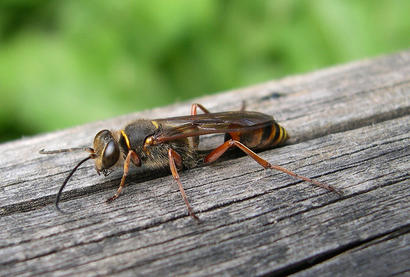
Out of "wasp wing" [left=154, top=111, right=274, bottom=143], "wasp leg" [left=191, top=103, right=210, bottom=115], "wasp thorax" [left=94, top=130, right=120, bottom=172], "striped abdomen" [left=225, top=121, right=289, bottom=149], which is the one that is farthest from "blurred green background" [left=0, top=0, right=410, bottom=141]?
"wasp thorax" [left=94, top=130, right=120, bottom=172]

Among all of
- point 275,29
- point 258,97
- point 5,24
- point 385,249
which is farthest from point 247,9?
point 385,249

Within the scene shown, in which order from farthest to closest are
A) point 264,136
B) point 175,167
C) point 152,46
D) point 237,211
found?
point 152,46, point 264,136, point 175,167, point 237,211

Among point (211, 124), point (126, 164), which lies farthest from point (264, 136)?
point (126, 164)

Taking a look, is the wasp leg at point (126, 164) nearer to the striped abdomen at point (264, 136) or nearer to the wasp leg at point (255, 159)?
the wasp leg at point (255, 159)

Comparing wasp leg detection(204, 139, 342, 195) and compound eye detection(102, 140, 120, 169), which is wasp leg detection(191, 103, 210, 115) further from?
compound eye detection(102, 140, 120, 169)

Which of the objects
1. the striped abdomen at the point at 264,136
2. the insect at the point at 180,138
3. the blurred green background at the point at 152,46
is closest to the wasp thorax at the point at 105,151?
the insect at the point at 180,138

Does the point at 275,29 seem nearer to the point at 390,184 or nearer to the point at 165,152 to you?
the point at 165,152

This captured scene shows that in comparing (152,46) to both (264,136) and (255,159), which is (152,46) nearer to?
(264,136)
